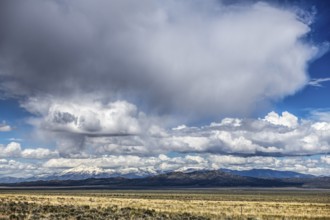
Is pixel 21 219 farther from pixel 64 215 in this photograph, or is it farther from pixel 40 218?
pixel 64 215

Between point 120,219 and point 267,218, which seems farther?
point 267,218

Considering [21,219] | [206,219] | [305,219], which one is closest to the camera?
[21,219]

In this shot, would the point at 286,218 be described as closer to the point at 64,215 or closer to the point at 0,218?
the point at 64,215

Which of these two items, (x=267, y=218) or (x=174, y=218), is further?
(x=267, y=218)

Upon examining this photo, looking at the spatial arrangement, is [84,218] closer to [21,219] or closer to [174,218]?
[21,219]

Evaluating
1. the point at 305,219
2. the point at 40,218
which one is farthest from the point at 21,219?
the point at 305,219

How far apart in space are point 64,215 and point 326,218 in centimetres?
2798

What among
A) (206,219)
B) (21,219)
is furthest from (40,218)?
(206,219)

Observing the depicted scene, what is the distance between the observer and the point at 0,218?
129 ft

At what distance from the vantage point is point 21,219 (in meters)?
38.9

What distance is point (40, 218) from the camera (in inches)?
1574

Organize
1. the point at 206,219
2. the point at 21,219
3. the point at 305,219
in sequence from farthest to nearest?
the point at 305,219 < the point at 206,219 < the point at 21,219

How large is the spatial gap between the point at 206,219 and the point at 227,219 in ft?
8.91

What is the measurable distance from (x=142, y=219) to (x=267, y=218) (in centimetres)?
1446
